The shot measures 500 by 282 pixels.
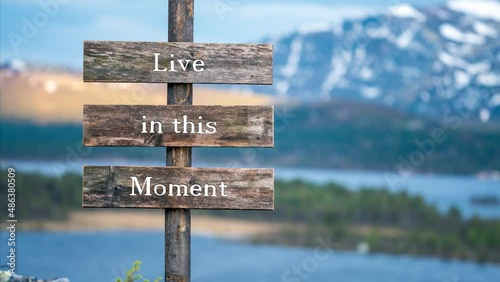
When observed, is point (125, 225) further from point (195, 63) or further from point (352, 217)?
point (195, 63)

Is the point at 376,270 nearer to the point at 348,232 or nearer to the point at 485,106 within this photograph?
the point at 348,232

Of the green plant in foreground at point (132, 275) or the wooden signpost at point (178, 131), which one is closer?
the green plant in foreground at point (132, 275)

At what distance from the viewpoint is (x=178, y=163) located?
6.51 m

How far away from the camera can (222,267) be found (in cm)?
3741

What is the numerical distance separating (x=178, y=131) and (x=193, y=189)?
1.39 feet

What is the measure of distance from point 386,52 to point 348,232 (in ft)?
53.4

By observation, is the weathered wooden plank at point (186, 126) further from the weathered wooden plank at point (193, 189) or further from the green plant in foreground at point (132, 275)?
the green plant in foreground at point (132, 275)

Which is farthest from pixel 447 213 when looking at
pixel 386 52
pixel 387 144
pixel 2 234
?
pixel 2 234

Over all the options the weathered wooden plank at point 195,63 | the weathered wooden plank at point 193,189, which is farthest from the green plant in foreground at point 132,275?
the weathered wooden plank at point 195,63

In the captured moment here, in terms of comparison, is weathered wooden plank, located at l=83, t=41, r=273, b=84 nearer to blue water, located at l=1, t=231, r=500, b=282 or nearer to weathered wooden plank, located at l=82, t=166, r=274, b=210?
weathered wooden plank, located at l=82, t=166, r=274, b=210

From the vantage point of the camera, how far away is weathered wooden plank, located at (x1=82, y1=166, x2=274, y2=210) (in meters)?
6.45

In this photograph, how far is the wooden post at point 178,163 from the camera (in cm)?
652

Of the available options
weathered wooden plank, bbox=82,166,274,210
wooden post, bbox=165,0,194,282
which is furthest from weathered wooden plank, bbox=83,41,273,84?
weathered wooden plank, bbox=82,166,274,210

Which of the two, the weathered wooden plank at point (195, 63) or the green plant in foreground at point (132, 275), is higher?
the weathered wooden plank at point (195, 63)
